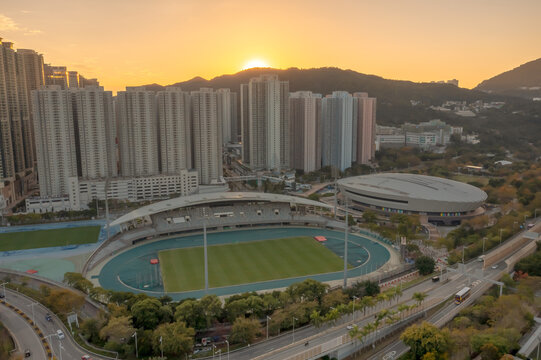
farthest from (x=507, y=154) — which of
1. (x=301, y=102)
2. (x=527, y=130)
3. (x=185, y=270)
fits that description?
(x=185, y=270)

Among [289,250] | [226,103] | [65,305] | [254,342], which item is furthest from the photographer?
[226,103]

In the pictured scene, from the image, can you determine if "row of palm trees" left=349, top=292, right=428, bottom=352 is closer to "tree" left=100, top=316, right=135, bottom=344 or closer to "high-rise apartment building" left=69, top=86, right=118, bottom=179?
"tree" left=100, top=316, right=135, bottom=344

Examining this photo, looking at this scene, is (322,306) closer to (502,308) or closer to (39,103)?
(502,308)

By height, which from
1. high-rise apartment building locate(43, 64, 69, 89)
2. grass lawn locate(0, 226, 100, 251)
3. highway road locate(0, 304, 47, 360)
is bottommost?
grass lawn locate(0, 226, 100, 251)

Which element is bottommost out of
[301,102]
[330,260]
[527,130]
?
[330,260]

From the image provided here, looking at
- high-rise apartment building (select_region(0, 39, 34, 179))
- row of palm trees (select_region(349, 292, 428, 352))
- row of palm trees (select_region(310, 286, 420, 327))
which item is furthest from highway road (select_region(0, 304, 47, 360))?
high-rise apartment building (select_region(0, 39, 34, 179))

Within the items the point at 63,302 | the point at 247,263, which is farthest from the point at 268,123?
the point at 63,302

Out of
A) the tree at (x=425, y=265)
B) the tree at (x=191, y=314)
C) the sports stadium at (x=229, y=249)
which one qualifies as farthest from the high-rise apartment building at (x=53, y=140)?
the tree at (x=425, y=265)
